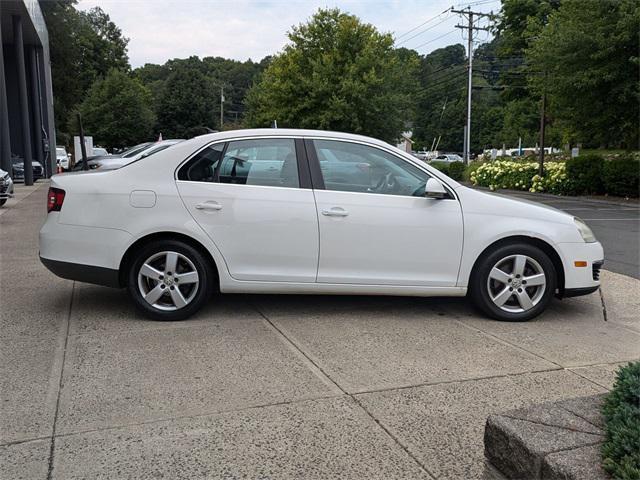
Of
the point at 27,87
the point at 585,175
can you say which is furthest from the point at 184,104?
the point at 585,175

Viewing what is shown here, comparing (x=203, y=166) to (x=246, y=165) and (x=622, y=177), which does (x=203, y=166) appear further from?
(x=622, y=177)

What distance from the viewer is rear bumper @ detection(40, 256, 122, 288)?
16.7ft

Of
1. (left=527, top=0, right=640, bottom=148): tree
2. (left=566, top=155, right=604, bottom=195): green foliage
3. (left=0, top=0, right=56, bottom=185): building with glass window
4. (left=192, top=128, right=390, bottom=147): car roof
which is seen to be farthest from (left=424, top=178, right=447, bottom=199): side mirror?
(left=0, top=0, right=56, bottom=185): building with glass window

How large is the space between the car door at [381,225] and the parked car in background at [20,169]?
22.7m

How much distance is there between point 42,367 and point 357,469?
242cm

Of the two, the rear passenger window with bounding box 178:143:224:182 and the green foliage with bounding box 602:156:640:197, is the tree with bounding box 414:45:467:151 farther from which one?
the rear passenger window with bounding box 178:143:224:182

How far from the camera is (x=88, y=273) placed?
201 inches

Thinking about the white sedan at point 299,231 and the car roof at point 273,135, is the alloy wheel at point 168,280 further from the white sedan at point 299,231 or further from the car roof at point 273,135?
the car roof at point 273,135

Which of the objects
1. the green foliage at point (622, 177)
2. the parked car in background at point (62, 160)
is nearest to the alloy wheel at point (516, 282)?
the green foliage at point (622, 177)

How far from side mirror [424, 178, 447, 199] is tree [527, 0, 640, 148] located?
14.5m

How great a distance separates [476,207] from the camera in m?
5.28

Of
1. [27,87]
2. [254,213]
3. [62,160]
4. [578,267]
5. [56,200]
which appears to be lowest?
[578,267]

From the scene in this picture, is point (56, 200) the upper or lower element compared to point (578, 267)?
upper

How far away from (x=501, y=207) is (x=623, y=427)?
10.6 feet
